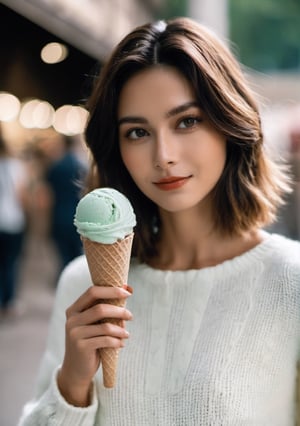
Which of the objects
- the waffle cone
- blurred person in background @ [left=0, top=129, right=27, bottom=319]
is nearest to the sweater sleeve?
the waffle cone

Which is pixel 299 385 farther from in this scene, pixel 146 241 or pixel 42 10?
pixel 42 10

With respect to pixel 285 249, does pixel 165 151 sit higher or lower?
higher

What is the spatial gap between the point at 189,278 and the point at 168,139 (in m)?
0.45

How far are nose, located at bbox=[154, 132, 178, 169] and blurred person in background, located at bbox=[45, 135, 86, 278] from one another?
4405 mm

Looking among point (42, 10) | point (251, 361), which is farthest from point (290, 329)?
point (42, 10)

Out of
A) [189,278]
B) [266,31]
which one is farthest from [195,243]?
[266,31]

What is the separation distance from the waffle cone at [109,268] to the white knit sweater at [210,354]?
210 mm

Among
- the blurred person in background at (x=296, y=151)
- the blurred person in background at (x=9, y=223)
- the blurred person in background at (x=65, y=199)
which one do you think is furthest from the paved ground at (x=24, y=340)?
the blurred person in background at (x=296, y=151)

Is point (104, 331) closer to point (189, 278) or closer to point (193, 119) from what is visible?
point (189, 278)

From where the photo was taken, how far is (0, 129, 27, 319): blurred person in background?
5.91 meters

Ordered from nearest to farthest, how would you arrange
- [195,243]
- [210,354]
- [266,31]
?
1. [210,354]
2. [195,243]
3. [266,31]

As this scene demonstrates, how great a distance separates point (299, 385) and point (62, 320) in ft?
2.59

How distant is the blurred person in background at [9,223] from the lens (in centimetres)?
591

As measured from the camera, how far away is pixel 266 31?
9430mm
